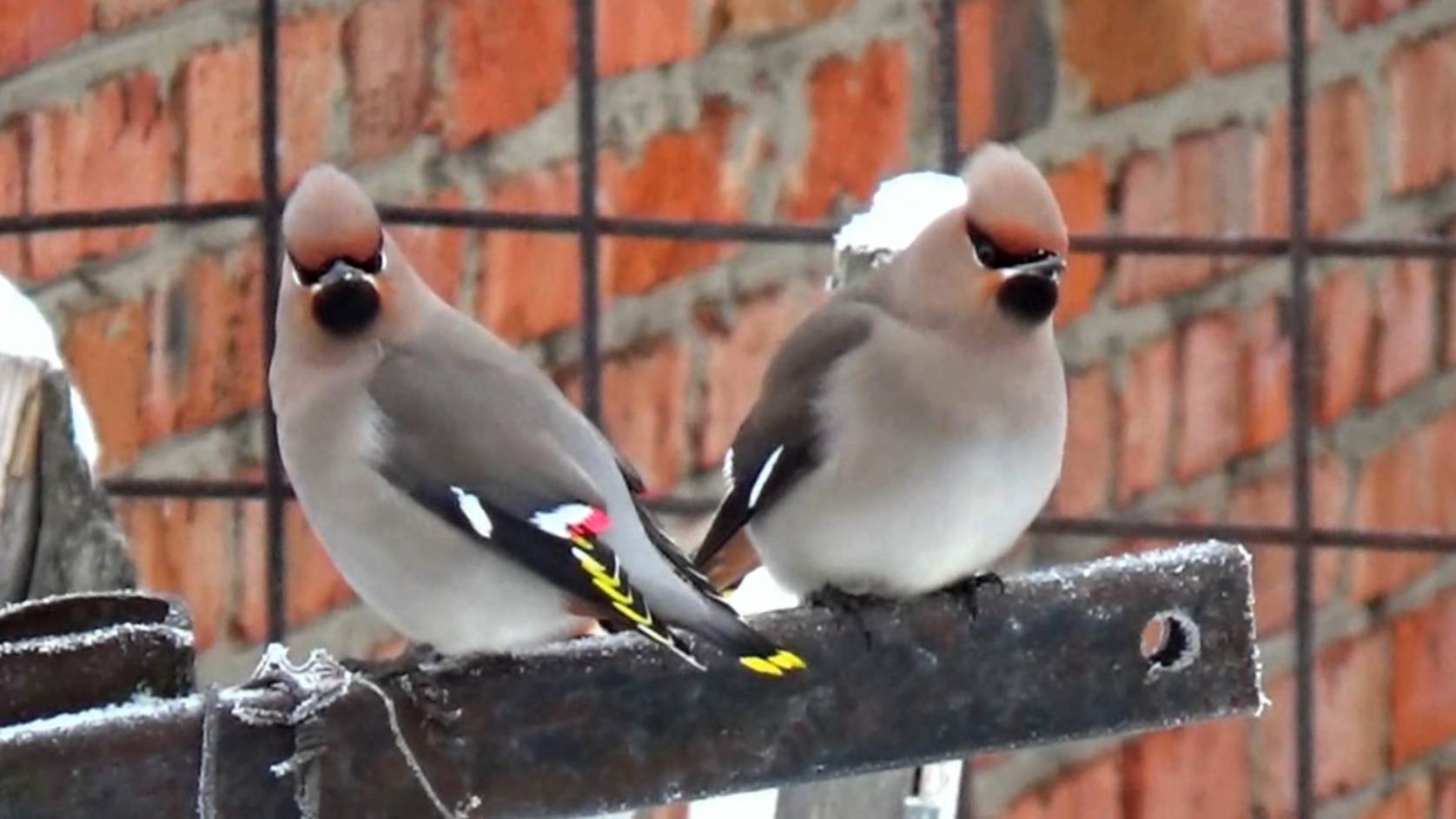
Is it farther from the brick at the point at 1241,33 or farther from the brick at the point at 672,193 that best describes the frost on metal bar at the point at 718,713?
the brick at the point at 1241,33

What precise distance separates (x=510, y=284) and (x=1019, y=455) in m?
0.65

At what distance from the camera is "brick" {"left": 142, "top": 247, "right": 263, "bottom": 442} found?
7.60 feet

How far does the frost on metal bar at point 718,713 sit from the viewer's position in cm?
123

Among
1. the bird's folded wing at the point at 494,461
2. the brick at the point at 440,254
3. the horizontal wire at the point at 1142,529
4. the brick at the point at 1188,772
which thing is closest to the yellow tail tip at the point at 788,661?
the bird's folded wing at the point at 494,461

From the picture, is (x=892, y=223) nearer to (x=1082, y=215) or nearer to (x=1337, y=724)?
(x=1082, y=215)

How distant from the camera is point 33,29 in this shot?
2.27 meters

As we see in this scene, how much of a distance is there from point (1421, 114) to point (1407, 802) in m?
0.62

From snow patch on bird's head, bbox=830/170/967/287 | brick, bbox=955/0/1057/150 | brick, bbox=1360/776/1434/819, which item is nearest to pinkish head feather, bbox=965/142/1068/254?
snow patch on bird's head, bbox=830/170/967/287

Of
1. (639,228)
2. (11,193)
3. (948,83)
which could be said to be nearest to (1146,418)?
(948,83)

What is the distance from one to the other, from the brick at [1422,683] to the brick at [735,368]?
701 mm

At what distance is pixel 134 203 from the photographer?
2.30 meters

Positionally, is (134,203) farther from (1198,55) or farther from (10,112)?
(1198,55)

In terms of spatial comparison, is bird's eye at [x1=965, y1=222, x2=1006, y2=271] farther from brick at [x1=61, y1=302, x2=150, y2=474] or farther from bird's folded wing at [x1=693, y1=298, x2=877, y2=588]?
brick at [x1=61, y1=302, x2=150, y2=474]

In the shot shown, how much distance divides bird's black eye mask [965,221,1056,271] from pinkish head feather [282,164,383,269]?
364mm
